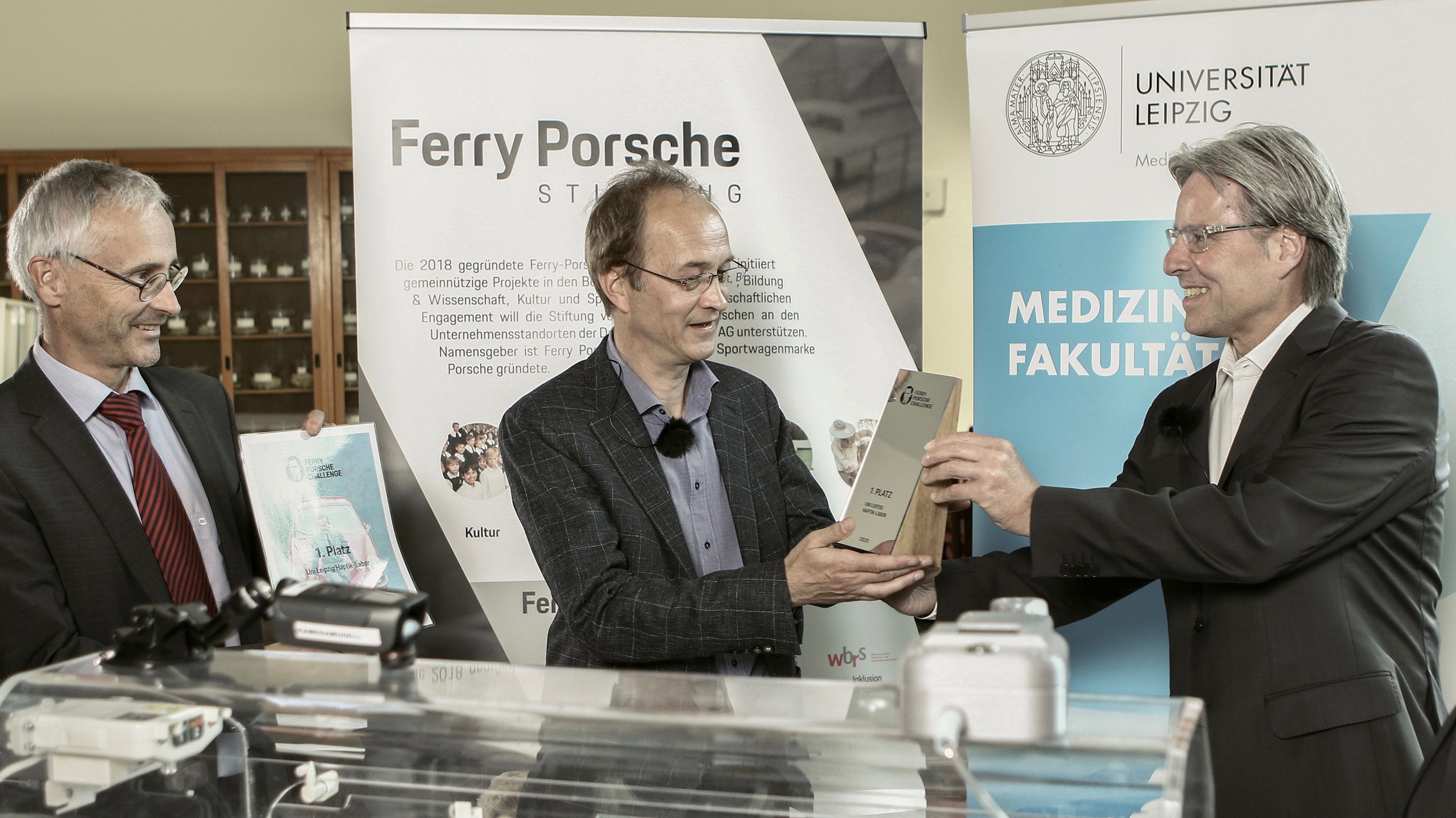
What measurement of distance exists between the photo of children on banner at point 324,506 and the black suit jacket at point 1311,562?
1.55m

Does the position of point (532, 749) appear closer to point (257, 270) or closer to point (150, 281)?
point (150, 281)

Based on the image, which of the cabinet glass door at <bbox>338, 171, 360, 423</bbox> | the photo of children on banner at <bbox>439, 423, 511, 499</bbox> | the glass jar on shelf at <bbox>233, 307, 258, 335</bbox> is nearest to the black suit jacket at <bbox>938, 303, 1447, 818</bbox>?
the photo of children on banner at <bbox>439, 423, 511, 499</bbox>

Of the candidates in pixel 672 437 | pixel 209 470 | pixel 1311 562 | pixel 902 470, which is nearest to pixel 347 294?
pixel 209 470

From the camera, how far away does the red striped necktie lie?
206cm

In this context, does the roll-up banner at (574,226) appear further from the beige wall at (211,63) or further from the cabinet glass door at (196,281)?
the cabinet glass door at (196,281)

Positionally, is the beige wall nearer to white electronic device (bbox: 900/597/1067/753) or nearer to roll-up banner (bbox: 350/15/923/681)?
roll-up banner (bbox: 350/15/923/681)

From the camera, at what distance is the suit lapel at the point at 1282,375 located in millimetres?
1911

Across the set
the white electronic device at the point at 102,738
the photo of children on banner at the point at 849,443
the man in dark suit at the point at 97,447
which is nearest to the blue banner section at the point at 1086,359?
the photo of children on banner at the point at 849,443

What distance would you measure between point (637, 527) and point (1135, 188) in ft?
5.76

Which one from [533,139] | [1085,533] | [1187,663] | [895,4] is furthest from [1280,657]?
[895,4]

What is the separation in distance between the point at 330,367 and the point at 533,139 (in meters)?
3.60

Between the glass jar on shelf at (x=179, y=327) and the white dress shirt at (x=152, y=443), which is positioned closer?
the white dress shirt at (x=152, y=443)

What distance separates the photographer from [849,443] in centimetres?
318

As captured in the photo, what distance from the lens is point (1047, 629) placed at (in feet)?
3.29
